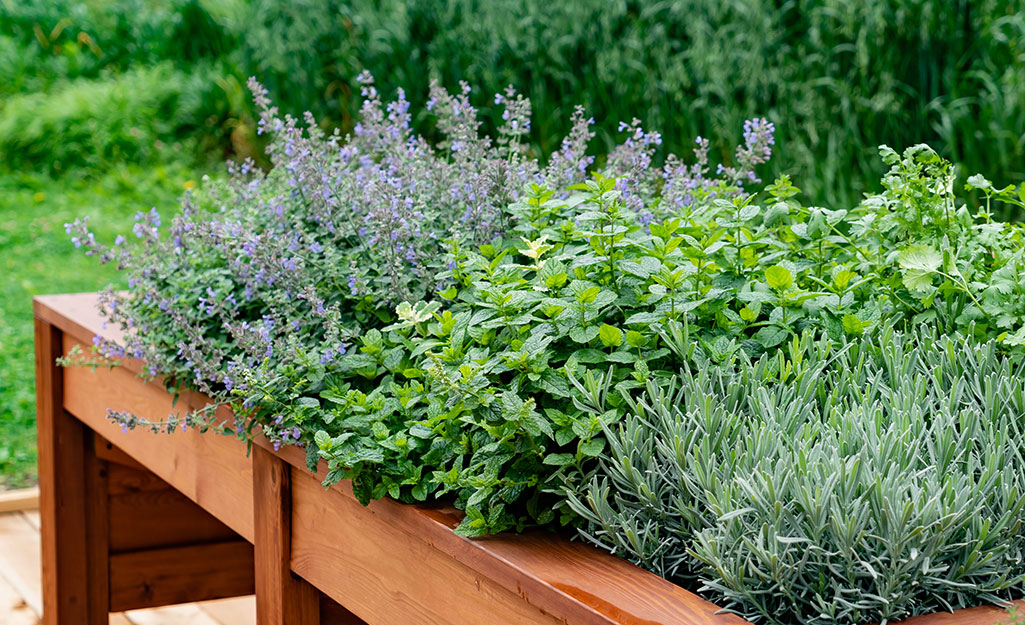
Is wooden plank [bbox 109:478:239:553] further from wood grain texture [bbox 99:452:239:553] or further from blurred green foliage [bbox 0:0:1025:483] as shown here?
blurred green foliage [bbox 0:0:1025:483]

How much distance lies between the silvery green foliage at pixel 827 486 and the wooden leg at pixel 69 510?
1828mm

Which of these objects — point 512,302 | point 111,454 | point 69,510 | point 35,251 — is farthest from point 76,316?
point 35,251

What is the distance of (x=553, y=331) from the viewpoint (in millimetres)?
1417

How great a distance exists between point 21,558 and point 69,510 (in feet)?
2.88

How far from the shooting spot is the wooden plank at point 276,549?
1.70 m

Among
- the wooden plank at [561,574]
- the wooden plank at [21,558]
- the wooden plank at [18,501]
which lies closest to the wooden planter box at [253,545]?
the wooden plank at [561,574]

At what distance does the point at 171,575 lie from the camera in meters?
2.73

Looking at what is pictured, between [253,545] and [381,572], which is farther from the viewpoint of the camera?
[253,545]

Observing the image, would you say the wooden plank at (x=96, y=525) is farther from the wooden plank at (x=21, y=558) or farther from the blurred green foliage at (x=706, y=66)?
the blurred green foliage at (x=706, y=66)

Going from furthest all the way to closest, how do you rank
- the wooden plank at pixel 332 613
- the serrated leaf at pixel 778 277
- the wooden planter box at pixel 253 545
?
the wooden plank at pixel 332 613 < the serrated leaf at pixel 778 277 < the wooden planter box at pixel 253 545

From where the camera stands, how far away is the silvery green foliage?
1054mm

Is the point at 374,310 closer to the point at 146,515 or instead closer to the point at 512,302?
the point at 512,302

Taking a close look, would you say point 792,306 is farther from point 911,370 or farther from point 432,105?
point 432,105

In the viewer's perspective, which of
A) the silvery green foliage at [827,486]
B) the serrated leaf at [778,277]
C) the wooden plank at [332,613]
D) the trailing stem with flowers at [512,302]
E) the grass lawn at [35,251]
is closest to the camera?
the silvery green foliage at [827,486]
